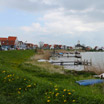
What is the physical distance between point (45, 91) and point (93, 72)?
38.3ft

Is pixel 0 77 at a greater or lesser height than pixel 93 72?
greater

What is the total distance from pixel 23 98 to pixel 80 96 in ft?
7.02

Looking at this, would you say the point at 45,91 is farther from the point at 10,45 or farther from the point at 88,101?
the point at 10,45

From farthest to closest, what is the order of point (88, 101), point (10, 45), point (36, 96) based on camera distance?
1. point (10, 45)
2. point (36, 96)
3. point (88, 101)

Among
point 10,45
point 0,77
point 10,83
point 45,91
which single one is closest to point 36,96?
point 45,91

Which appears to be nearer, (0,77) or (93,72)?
(0,77)

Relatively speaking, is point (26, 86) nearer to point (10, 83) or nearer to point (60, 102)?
point (10, 83)

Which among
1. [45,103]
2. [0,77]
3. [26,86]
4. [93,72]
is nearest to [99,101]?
[45,103]

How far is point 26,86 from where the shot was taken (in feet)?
21.5

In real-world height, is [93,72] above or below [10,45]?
below

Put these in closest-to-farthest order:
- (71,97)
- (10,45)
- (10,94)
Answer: (71,97) < (10,94) < (10,45)

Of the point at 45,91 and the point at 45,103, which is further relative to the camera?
the point at 45,91

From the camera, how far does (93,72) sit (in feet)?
53.7

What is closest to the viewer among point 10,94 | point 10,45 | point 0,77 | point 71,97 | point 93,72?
point 71,97
